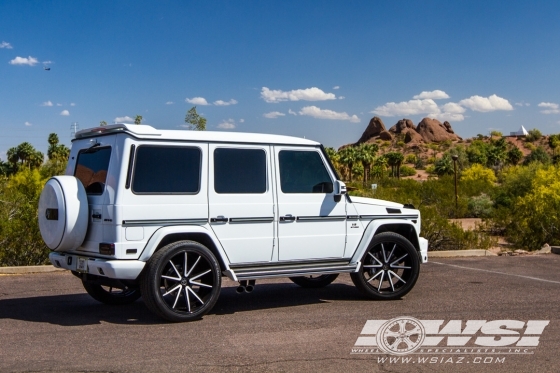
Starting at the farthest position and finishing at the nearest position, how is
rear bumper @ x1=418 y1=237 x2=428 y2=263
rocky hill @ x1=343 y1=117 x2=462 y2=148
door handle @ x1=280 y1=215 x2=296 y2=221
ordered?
rocky hill @ x1=343 y1=117 x2=462 y2=148, rear bumper @ x1=418 y1=237 x2=428 y2=263, door handle @ x1=280 y1=215 x2=296 y2=221

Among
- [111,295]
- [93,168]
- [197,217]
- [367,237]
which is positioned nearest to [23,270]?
[111,295]

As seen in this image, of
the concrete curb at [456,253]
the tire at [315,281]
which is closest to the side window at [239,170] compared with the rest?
the tire at [315,281]

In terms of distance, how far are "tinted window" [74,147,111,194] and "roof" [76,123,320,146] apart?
0.78 feet

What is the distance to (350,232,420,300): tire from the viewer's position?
9.52 m

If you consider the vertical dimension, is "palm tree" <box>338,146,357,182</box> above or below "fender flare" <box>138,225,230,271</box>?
above

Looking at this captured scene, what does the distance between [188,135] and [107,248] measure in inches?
65.4

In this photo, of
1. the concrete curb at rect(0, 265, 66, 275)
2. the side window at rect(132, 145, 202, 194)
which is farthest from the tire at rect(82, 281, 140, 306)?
the concrete curb at rect(0, 265, 66, 275)

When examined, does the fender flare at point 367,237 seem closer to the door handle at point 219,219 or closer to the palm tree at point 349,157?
the door handle at point 219,219

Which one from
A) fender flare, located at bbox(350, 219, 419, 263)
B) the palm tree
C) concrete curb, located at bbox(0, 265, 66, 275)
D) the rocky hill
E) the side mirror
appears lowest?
concrete curb, located at bbox(0, 265, 66, 275)

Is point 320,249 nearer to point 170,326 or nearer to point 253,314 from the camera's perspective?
point 253,314

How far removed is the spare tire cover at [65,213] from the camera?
7.96m

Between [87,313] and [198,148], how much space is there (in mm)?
2563

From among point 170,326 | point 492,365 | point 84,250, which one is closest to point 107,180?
point 84,250

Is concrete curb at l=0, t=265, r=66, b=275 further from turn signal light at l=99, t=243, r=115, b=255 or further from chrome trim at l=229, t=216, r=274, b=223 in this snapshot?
chrome trim at l=229, t=216, r=274, b=223
